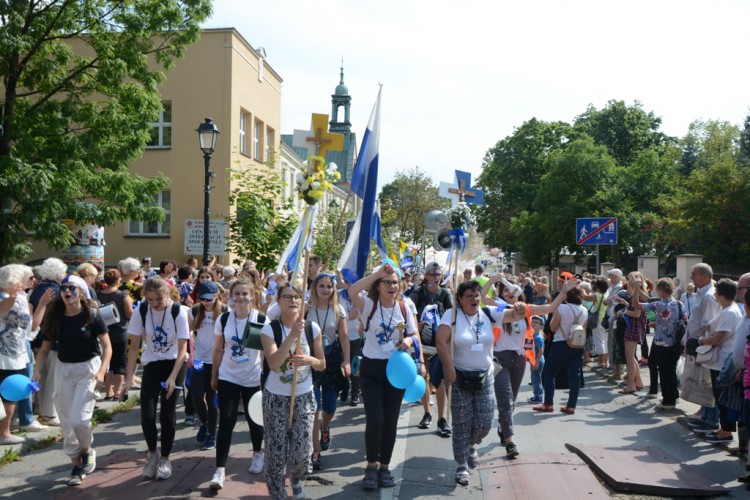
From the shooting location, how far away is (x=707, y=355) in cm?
838

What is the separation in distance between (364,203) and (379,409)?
2094 millimetres

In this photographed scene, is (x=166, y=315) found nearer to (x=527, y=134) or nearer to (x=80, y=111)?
(x=80, y=111)

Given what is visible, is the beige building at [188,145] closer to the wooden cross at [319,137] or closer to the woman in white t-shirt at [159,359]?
the wooden cross at [319,137]

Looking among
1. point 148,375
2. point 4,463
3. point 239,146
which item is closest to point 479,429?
point 148,375

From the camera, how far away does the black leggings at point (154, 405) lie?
6277 mm

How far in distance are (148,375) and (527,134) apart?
47.1 m

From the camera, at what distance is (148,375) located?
643 cm

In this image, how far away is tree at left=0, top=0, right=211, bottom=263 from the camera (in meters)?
14.8

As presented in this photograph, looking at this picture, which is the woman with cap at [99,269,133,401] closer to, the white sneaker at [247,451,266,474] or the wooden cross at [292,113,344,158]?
A: the wooden cross at [292,113,344,158]

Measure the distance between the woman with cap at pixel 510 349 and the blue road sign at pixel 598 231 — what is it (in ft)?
25.8

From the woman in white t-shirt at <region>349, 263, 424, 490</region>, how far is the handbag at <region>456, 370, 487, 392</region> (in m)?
0.54

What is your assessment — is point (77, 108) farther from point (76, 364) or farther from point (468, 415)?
point (468, 415)

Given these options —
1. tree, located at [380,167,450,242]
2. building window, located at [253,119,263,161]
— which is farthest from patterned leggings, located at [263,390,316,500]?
tree, located at [380,167,450,242]

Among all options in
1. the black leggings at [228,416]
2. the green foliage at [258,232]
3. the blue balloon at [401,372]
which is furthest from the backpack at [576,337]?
the green foliage at [258,232]
